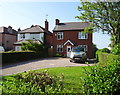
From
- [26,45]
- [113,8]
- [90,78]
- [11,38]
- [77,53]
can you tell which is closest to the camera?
[90,78]

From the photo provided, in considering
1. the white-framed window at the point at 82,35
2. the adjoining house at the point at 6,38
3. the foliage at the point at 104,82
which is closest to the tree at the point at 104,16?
the white-framed window at the point at 82,35

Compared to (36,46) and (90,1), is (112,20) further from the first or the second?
(36,46)

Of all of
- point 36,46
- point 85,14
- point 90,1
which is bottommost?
point 36,46

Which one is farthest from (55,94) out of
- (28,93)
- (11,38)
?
(11,38)

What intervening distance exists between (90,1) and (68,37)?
39.3 feet

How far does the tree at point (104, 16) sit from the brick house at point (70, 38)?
8796 millimetres

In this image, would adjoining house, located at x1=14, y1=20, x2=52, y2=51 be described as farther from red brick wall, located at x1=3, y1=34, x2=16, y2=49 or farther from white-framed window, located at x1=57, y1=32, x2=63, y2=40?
red brick wall, located at x1=3, y1=34, x2=16, y2=49

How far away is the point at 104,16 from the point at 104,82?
15.6 meters

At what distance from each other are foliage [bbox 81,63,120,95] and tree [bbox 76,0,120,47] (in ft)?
43.4

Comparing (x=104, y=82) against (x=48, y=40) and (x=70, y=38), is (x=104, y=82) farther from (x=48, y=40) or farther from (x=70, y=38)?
(x=48, y=40)

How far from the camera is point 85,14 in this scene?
1788 centimetres

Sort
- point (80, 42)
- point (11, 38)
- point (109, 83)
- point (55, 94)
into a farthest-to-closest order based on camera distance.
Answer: point (11, 38), point (80, 42), point (109, 83), point (55, 94)

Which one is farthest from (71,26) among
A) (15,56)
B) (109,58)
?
(109,58)

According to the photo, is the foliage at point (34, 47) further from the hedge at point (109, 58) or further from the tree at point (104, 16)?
the hedge at point (109, 58)
